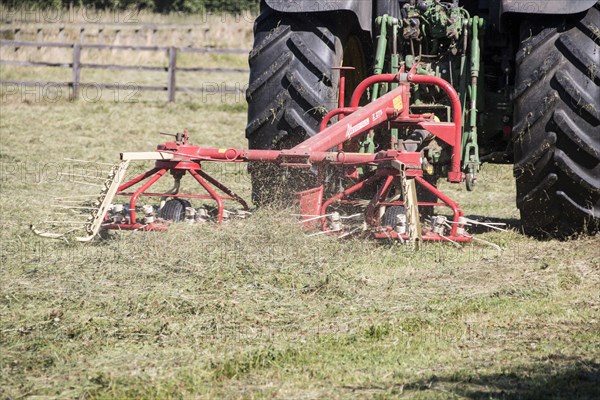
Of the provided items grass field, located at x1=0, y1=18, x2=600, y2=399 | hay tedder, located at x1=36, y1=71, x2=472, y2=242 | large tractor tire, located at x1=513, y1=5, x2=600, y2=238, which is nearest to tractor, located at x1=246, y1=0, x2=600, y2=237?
large tractor tire, located at x1=513, y1=5, x2=600, y2=238

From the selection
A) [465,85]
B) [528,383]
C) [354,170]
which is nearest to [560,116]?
[465,85]

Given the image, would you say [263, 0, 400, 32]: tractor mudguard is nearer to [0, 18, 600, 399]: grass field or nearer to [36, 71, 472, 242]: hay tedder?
[36, 71, 472, 242]: hay tedder

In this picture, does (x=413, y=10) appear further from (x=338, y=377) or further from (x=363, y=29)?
(x=338, y=377)

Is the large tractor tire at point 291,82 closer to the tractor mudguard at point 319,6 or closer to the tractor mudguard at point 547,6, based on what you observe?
the tractor mudguard at point 319,6

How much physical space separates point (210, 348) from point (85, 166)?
24.2 feet

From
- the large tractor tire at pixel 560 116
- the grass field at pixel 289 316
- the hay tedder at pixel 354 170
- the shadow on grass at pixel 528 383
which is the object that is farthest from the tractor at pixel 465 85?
the shadow on grass at pixel 528 383

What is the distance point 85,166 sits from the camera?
11.0 meters

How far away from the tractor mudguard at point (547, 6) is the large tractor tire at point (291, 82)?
119 cm

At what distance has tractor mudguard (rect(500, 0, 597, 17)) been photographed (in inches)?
243

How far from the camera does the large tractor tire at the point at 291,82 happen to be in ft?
21.9

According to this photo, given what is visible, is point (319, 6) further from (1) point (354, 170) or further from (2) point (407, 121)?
(1) point (354, 170)

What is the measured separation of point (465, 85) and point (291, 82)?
4.11 feet

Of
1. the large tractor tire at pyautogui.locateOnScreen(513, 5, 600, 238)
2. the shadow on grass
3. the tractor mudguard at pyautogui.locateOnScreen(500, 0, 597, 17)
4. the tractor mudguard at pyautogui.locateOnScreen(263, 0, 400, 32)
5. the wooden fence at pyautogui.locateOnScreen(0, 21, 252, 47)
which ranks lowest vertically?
the wooden fence at pyautogui.locateOnScreen(0, 21, 252, 47)

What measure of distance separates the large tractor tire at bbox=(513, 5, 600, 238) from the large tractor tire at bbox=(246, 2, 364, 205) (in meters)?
1.27
